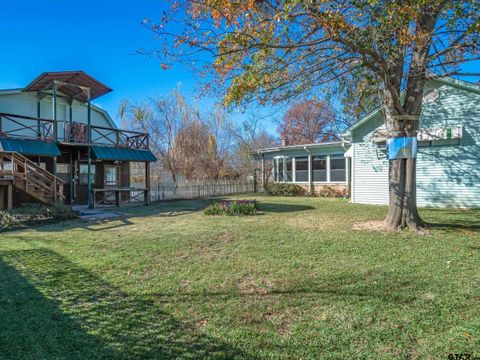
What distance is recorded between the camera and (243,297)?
377 cm

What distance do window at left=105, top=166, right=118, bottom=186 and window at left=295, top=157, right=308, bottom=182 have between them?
35.6 feet

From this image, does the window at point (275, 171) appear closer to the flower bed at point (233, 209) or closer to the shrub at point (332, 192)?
the shrub at point (332, 192)

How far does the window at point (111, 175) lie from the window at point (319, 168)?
37.9 ft

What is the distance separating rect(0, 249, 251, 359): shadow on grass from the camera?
2.64 meters

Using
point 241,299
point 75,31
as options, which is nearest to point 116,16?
point 75,31

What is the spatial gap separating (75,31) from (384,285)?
12815 millimetres

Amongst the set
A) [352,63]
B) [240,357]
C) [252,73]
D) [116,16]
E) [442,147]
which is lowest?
[240,357]

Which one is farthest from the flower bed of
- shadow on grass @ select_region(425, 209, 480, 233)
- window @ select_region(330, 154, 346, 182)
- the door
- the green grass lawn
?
window @ select_region(330, 154, 346, 182)

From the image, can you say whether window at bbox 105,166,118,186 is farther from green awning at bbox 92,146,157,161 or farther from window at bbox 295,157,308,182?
window at bbox 295,157,308,182

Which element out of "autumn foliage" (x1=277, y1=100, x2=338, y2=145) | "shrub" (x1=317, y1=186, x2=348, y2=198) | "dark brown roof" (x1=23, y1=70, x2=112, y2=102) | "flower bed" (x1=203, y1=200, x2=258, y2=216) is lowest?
"flower bed" (x1=203, y1=200, x2=258, y2=216)

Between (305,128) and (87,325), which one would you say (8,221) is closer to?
(87,325)

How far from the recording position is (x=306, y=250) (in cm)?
579

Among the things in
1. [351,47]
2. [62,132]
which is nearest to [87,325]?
[351,47]

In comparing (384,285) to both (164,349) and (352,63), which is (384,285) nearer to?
(164,349)
